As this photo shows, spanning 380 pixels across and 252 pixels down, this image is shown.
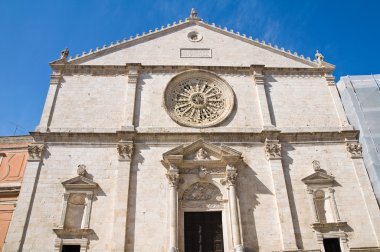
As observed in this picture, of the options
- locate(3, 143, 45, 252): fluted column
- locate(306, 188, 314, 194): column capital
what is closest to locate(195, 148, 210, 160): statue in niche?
locate(306, 188, 314, 194): column capital

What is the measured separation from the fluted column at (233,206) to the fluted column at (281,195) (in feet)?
6.21

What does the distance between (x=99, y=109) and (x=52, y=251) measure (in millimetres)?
6979

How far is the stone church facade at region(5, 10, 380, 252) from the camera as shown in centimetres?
1437

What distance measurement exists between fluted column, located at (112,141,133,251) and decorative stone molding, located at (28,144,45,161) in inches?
140

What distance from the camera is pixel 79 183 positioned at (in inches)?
593

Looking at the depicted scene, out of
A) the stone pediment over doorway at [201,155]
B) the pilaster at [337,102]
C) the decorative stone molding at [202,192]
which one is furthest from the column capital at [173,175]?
the pilaster at [337,102]

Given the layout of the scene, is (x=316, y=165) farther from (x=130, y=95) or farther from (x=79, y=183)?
(x=79, y=183)

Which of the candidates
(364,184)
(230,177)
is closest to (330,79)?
(364,184)

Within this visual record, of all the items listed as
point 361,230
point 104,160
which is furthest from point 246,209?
point 104,160

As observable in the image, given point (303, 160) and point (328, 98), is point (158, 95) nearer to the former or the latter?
point (303, 160)

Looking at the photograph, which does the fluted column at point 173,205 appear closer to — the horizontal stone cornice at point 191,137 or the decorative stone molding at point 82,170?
the horizontal stone cornice at point 191,137

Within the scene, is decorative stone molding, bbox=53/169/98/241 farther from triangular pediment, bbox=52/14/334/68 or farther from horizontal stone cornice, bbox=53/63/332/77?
triangular pediment, bbox=52/14/334/68

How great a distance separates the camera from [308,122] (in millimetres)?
17625

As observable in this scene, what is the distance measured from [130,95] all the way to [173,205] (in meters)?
6.30
